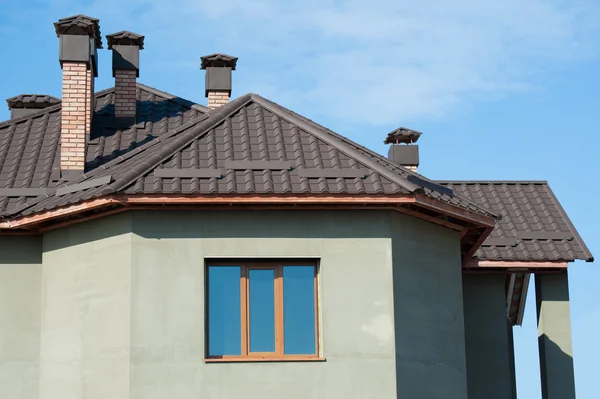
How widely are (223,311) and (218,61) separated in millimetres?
9101

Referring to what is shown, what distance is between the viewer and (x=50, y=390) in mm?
19203

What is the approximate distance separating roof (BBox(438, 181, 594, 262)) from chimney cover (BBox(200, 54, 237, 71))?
227 inches

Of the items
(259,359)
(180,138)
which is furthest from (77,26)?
(259,359)

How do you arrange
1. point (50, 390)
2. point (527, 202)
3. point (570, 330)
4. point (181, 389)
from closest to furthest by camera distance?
point (181, 389) < point (50, 390) < point (570, 330) < point (527, 202)

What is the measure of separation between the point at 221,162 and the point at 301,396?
13.8 ft

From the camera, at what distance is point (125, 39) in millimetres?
25109

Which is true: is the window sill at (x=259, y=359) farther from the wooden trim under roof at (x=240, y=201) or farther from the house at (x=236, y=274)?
the wooden trim under roof at (x=240, y=201)

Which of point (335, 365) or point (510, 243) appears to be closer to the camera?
point (335, 365)

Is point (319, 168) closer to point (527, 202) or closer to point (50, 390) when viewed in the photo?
point (50, 390)

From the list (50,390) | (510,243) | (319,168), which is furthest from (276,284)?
(510,243)

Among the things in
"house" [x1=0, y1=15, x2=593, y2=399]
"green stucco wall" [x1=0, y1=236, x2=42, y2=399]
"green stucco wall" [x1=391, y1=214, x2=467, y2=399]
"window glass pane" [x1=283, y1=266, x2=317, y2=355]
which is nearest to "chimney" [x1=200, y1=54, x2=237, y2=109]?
"house" [x1=0, y1=15, x2=593, y2=399]

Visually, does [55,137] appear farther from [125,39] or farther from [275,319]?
[275,319]

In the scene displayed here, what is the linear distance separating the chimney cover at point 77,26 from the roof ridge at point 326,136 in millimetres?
3456

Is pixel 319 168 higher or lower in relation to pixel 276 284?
higher
